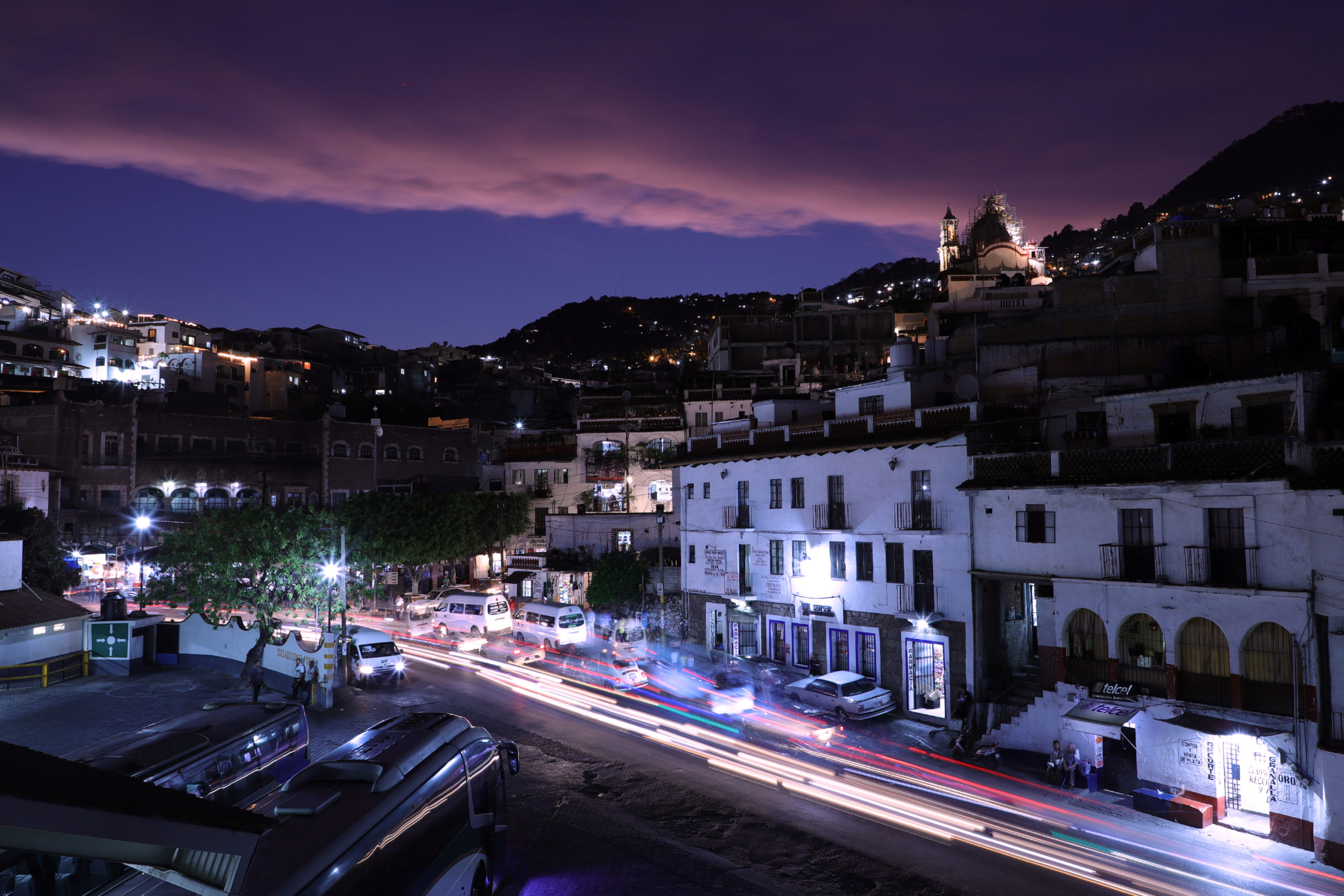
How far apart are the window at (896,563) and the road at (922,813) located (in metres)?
5.48

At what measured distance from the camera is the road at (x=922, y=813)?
15.0 meters

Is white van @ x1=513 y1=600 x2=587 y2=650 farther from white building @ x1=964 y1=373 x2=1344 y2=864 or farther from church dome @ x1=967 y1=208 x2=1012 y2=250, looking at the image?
church dome @ x1=967 y1=208 x2=1012 y2=250

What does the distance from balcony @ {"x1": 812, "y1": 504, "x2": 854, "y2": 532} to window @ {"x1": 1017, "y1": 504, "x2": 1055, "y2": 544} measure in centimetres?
701

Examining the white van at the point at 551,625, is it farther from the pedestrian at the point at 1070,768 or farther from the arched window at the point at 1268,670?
the arched window at the point at 1268,670

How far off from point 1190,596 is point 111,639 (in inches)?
1480

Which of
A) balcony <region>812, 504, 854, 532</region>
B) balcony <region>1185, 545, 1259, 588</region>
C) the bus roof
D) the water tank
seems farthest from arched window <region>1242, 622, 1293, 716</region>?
the bus roof

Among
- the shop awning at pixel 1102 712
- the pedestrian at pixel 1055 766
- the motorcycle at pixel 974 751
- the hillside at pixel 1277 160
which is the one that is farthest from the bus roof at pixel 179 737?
the hillside at pixel 1277 160

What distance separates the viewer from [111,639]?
31.7 meters

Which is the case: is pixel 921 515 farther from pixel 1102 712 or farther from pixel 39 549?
pixel 39 549

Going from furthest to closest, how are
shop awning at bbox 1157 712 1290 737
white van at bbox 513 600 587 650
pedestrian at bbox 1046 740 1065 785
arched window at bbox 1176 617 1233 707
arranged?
white van at bbox 513 600 587 650 → pedestrian at bbox 1046 740 1065 785 → arched window at bbox 1176 617 1233 707 → shop awning at bbox 1157 712 1290 737

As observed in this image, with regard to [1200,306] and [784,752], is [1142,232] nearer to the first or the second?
[1200,306]

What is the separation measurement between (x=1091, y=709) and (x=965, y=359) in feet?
65.8

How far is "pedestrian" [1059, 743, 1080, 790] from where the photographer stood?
20344mm

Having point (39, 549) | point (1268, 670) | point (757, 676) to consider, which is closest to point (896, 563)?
point (757, 676)
